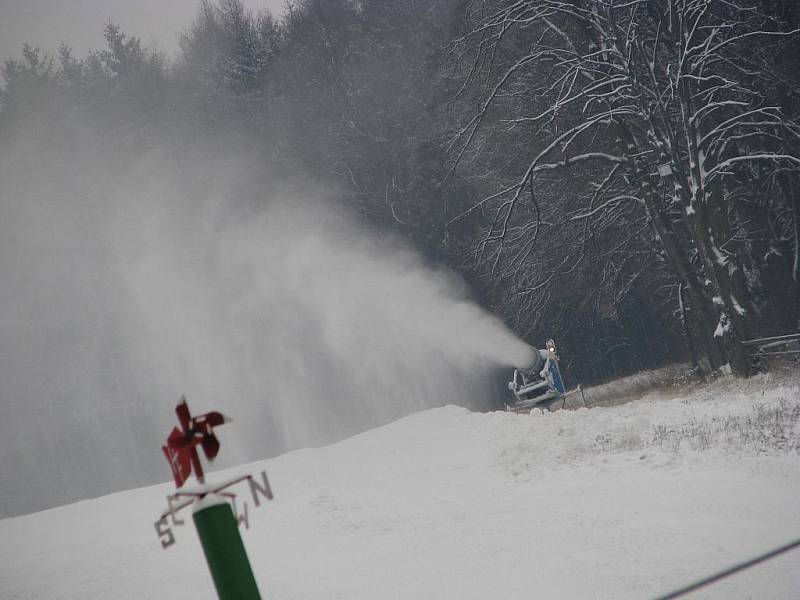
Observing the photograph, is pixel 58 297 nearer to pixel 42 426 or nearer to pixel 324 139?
pixel 42 426

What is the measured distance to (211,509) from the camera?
2.47m

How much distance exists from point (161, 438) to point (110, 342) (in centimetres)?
920

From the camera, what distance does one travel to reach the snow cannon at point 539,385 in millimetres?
24969

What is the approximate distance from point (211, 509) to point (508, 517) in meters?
5.86

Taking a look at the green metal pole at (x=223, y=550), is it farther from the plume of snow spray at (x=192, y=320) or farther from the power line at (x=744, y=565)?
the plume of snow spray at (x=192, y=320)

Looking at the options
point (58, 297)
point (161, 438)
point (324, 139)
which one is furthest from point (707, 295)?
point (58, 297)

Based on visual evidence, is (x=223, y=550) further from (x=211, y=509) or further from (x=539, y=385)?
(x=539, y=385)

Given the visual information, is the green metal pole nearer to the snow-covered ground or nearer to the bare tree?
the snow-covered ground

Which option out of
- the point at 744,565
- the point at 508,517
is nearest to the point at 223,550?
the point at 744,565

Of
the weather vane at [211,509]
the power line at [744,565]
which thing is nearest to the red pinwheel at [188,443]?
the weather vane at [211,509]

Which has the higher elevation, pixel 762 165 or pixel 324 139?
pixel 324 139

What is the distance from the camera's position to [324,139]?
49.1 metres

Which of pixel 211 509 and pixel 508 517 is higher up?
pixel 211 509

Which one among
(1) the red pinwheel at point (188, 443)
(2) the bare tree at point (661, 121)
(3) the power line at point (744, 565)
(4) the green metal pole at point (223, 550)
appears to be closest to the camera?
(4) the green metal pole at point (223, 550)
